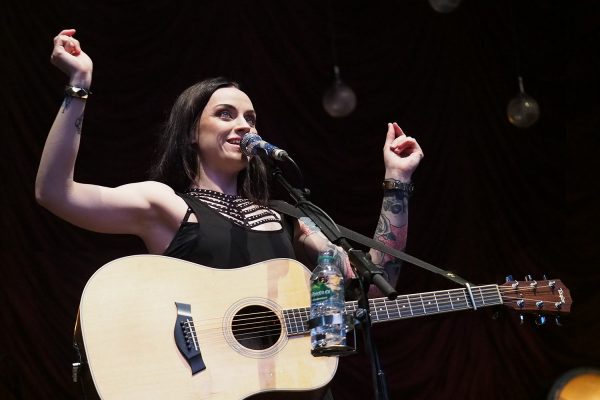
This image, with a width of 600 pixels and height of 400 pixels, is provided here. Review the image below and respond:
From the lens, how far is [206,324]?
7.96ft

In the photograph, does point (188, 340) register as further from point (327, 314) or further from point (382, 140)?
point (382, 140)

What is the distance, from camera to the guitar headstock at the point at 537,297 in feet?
8.84

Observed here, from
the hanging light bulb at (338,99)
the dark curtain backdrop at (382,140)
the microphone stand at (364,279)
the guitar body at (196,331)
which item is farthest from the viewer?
the hanging light bulb at (338,99)

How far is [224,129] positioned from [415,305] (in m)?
0.93

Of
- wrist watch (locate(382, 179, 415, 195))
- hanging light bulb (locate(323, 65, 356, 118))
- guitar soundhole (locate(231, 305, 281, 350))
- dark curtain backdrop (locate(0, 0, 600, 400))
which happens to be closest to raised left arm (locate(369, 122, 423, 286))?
wrist watch (locate(382, 179, 415, 195))

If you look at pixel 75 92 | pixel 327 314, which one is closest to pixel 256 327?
pixel 327 314

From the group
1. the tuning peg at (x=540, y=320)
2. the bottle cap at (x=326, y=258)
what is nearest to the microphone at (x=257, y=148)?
the bottle cap at (x=326, y=258)

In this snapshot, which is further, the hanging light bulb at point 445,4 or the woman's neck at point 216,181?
the hanging light bulb at point 445,4

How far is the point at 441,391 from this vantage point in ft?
18.1

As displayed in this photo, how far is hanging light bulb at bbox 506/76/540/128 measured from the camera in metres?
5.52

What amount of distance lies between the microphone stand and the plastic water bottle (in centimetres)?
→ 8

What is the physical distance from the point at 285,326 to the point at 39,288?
2499 millimetres

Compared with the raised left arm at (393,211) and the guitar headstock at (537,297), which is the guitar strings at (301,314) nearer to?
the guitar headstock at (537,297)

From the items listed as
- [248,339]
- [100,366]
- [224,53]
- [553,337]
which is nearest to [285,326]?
[248,339]
